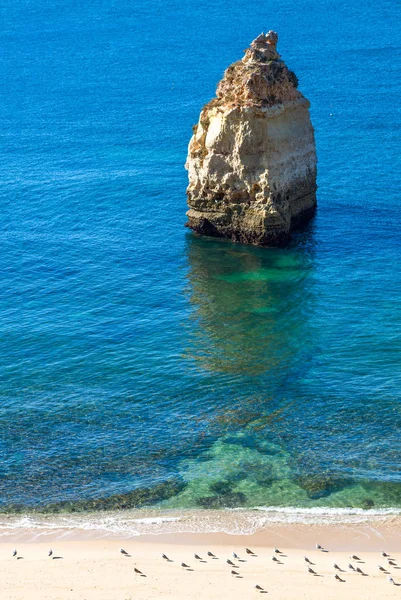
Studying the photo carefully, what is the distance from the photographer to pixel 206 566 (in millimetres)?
44625

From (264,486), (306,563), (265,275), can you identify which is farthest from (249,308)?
(306,563)

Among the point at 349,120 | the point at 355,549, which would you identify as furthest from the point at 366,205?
the point at 355,549

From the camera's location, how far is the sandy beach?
139 ft

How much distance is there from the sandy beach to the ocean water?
282cm

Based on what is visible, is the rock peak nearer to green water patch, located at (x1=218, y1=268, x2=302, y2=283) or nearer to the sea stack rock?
the sea stack rock

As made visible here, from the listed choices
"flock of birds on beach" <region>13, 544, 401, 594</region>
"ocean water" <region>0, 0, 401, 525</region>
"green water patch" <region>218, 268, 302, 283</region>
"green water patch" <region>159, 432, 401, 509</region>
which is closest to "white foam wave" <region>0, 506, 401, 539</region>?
"ocean water" <region>0, 0, 401, 525</region>

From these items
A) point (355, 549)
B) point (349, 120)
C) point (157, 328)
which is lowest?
point (355, 549)

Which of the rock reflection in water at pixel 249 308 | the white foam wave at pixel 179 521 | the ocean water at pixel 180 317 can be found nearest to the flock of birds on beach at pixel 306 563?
the white foam wave at pixel 179 521

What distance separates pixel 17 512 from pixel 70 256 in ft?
123

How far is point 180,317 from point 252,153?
1738 cm

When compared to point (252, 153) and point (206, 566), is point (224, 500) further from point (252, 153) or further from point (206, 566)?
point (252, 153)

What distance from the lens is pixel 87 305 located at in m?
75.6

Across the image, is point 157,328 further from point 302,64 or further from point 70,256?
point 302,64

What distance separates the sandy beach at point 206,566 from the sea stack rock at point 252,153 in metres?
39.7
